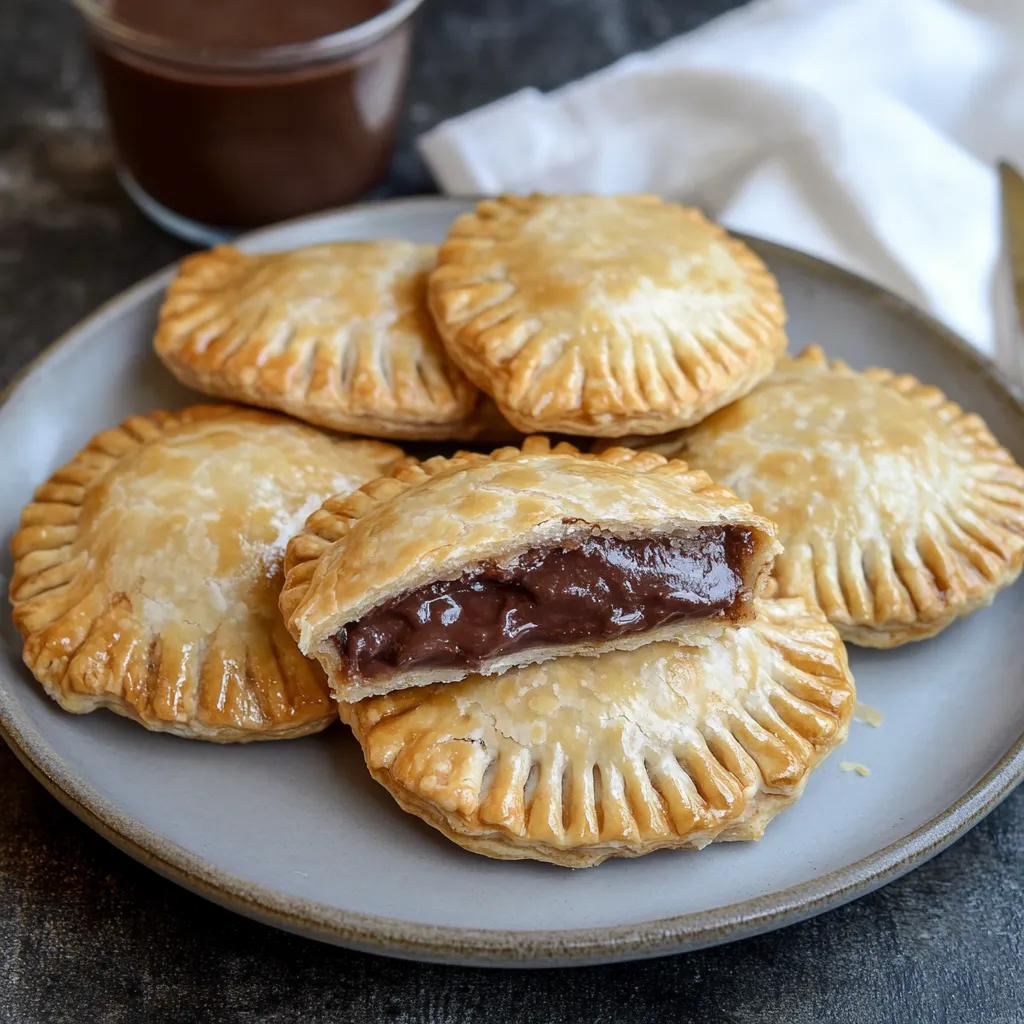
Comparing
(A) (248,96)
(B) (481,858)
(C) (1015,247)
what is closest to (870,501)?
(B) (481,858)

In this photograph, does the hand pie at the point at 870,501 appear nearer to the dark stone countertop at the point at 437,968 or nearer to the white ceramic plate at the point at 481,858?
the white ceramic plate at the point at 481,858

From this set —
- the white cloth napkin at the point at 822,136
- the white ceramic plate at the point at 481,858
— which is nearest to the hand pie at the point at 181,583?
the white ceramic plate at the point at 481,858

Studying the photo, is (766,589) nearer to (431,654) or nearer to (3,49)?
(431,654)

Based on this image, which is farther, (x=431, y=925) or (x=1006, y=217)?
(x=1006, y=217)

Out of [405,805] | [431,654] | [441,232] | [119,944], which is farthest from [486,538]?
[441,232]

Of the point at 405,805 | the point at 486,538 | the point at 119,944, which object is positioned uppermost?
the point at 486,538

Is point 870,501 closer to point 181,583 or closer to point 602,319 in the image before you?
point 602,319
